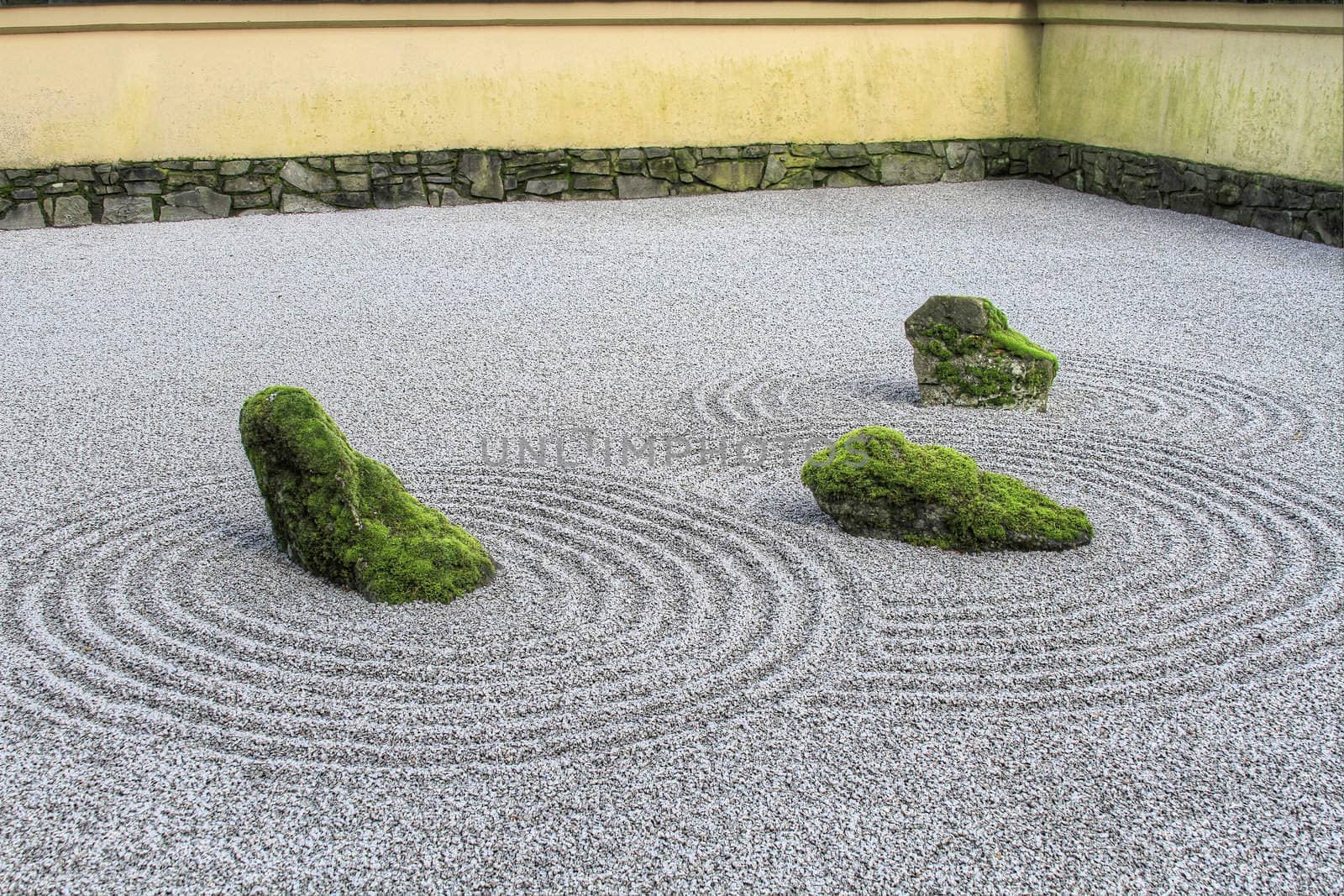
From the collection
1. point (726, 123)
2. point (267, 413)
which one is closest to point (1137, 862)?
point (267, 413)

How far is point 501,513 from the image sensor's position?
5.22m

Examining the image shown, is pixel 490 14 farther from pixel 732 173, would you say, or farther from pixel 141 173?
pixel 141 173

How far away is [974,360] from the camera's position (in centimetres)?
655

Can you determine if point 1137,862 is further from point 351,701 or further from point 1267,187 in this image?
point 1267,187

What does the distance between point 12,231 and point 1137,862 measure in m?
11.5

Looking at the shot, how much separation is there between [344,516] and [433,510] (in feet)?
1.61

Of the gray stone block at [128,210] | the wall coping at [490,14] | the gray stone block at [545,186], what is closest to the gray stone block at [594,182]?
the gray stone block at [545,186]

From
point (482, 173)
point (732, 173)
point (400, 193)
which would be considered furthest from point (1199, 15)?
point (400, 193)

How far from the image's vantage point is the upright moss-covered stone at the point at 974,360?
6512 mm

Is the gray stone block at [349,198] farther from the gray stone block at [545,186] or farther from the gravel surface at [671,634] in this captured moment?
the gravel surface at [671,634]

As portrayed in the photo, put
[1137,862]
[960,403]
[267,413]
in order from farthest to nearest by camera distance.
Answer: [960,403], [267,413], [1137,862]

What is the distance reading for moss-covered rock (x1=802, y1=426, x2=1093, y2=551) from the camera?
4805 millimetres

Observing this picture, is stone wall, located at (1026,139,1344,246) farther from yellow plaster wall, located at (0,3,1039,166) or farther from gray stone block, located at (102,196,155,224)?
gray stone block, located at (102,196,155,224)

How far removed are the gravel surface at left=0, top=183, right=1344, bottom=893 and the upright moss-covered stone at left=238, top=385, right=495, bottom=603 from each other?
0.11 m
